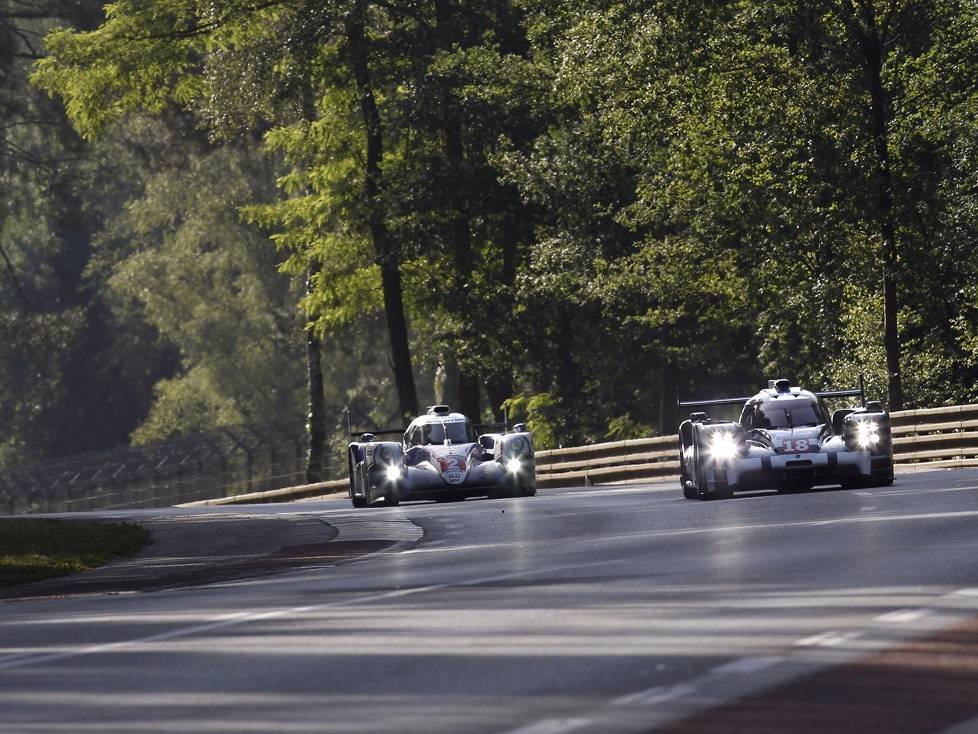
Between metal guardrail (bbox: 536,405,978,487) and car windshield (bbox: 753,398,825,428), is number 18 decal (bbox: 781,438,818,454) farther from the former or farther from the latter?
metal guardrail (bbox: 536,405,978,487)

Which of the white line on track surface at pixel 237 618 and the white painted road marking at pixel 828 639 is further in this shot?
the white line on track surface at pixel 237 618

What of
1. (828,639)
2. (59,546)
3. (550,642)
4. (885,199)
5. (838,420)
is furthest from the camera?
(885,199)

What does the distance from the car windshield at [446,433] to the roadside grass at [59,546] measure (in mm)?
4771

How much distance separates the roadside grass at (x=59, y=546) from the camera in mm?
19531

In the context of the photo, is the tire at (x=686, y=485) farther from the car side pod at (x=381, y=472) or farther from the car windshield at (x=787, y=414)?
the car side pod at (x=381, y=472)

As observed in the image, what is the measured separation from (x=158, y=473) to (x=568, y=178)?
11339 mm

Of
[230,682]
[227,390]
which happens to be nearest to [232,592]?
[230,682]

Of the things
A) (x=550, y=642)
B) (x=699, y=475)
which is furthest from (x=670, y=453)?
(x=550, y=642)

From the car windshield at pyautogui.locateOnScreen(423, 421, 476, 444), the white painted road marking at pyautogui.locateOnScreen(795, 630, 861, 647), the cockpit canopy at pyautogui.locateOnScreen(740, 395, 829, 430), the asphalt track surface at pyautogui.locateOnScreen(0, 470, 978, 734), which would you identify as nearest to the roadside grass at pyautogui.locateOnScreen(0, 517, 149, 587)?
the asphalt track surface at pyautogui.locateOnScreen(0, 470, 978, 734)

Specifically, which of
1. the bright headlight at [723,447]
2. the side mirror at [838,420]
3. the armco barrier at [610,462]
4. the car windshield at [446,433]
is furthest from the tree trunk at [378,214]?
the bright headlight at [723,447]

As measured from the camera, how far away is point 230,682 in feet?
29.8

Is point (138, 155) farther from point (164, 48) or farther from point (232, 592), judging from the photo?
point (232, 592)

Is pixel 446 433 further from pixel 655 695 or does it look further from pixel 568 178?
pixel 655 695

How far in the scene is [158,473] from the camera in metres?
43.9
